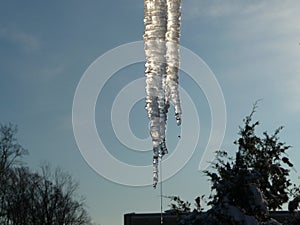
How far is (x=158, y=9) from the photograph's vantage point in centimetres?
2389

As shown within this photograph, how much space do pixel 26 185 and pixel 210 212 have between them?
5268 centimetres

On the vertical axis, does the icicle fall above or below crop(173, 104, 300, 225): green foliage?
Answer: above

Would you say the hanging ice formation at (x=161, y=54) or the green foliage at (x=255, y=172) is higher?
the hanging ice formation at (x=161, y=54)

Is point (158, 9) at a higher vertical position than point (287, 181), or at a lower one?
higher

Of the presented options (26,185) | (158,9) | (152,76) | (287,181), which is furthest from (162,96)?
(26,185)

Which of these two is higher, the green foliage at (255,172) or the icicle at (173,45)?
the icicle at (173,45)

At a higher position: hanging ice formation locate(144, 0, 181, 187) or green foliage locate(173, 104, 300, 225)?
hanging ice formation locate(144, 0, 181, 187)

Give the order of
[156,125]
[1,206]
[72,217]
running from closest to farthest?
[156,125], [1,206], [72,217]

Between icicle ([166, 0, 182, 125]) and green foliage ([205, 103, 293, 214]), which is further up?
icicle ([166, 0, 182, 125])

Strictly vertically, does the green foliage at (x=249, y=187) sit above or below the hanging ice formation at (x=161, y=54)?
below

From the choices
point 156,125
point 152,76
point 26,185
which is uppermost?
point 26,185

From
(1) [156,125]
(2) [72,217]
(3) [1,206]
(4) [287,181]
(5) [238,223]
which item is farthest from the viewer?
(2) [72,217]

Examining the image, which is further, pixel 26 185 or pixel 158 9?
pixel 26 185

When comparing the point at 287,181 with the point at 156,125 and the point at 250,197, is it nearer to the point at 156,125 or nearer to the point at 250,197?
the point at 250,197
